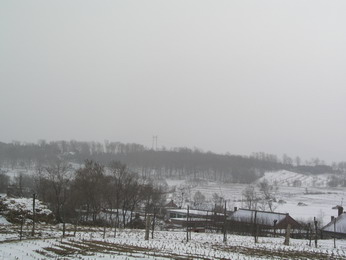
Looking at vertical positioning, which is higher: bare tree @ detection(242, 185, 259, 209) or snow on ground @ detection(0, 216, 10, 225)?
snow on ground @ detection(0, 216, 10, 225)

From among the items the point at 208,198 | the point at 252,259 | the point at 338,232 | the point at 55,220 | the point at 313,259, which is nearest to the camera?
the point at 252,259

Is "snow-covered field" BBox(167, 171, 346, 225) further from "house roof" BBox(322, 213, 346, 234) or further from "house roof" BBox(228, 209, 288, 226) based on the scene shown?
"house roof" BBox(322, 213, 346, 234)

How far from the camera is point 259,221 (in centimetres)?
5991

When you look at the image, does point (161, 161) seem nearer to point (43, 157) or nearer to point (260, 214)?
point (43, 157)

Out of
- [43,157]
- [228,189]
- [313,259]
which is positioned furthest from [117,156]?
[313,259]

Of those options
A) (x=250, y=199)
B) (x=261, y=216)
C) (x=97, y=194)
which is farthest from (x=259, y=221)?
(x=250, y=199)

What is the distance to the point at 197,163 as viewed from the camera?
7844 inches

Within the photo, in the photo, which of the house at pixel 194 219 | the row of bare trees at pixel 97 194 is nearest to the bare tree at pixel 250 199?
the house at pixel 194 219

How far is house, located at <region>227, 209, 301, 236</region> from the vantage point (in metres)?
52.5

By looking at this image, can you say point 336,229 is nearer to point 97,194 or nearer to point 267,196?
point 97,194

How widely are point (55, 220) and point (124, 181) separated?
66.2 ft

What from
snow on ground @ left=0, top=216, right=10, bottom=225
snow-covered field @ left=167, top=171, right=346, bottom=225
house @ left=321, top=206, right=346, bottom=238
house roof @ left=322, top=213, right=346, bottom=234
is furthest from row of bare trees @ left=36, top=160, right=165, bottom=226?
snow-covered field @ left=167, top=171, right=346, bottom=225

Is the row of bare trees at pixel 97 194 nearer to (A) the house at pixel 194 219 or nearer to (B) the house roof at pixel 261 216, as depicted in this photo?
(A) the house at pixel 194 219

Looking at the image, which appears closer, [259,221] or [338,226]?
[338,226]
